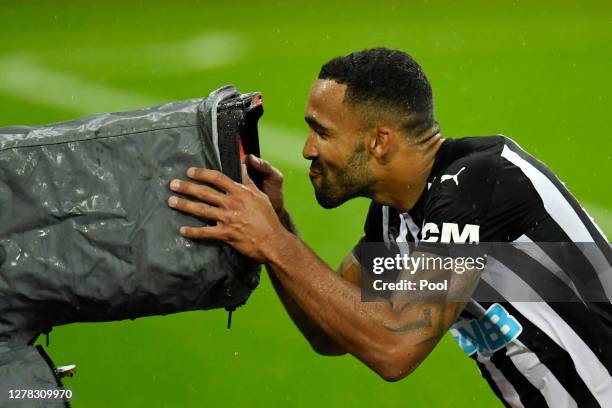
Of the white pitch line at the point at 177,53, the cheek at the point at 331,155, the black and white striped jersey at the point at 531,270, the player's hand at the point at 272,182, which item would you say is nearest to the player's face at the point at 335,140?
the cheek at the point at 331,155

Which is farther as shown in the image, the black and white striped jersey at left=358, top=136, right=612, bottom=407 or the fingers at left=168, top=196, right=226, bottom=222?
the black and white striped jersey at left=358, top=136, right=612, bottom=407

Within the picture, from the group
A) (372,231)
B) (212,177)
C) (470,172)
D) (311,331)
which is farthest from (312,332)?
(212,177)

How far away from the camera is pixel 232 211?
2.34 m

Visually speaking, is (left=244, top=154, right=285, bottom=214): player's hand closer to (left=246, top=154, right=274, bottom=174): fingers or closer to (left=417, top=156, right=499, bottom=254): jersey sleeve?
(left=246, top=154, right=274, bottom=174): fingers

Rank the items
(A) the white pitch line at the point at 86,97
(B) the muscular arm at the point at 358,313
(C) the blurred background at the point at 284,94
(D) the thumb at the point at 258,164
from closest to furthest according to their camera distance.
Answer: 1. (B) the muscular arm at the point at 358,313
2. (D) the thumb at the point at 258,164
3. (C) the blurred background at the point at 284,94
4. (A) the white pitch line at the point at 86,97

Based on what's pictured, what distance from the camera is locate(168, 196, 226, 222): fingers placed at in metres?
2.23

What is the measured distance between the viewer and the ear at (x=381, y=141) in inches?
110

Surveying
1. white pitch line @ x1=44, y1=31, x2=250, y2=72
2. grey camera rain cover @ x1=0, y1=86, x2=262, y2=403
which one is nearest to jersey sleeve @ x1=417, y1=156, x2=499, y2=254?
grey camera rain cover @ x1=0, y1=86, x2=262, y2=403

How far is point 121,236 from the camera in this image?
7.24ft

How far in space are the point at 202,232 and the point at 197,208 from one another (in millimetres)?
58

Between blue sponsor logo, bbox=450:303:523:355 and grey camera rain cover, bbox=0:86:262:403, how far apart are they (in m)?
0.85

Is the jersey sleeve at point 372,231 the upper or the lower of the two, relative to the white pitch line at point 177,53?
lower

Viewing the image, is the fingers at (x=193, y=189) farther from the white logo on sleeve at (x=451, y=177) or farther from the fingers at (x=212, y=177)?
the white logo on sleeve at (x=451, y=177)

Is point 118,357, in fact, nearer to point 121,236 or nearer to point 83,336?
point 83,336
